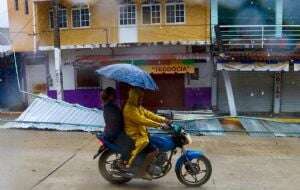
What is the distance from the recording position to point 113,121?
6125 mm

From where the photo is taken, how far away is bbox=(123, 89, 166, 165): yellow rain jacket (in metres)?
6.01

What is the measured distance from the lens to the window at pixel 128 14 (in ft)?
56.5

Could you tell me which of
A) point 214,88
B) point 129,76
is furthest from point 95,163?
point 214,88

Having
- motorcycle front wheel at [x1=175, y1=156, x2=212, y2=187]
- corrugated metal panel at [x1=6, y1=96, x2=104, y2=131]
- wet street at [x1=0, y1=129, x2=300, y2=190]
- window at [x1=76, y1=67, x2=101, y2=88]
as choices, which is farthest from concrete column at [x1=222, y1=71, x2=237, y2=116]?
motorcycle front wheel at [x1=175, y1=156, x2=212, y2=187]

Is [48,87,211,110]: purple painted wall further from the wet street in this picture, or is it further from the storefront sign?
the wet street

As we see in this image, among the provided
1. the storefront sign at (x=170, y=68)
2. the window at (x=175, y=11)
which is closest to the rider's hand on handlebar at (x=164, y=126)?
the storefront sign at (x=170, y=68)

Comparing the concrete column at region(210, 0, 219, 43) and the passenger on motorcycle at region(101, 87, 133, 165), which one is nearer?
the passenger on motorcycle at region(101, 87, 133, 165)

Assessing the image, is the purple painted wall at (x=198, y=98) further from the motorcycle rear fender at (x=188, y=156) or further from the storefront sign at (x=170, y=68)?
the motorcycle rear fender at (x=188, y=156)

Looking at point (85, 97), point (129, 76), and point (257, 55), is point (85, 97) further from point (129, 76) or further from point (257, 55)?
point (129, 76)

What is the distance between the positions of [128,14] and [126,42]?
108 cm

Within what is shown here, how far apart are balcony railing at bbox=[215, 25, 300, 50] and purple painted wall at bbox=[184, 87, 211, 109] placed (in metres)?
2.31

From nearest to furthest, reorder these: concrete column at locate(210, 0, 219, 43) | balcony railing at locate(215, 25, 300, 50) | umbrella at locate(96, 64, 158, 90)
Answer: umbrella at locate(96, 64, 158, 90)
balcony railing at locate(215, 25, 300, 50)
concrete column at locate(210, 0, 219, 43)

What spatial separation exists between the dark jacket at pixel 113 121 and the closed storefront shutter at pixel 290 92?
12535mm

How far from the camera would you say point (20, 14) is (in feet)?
61.8
